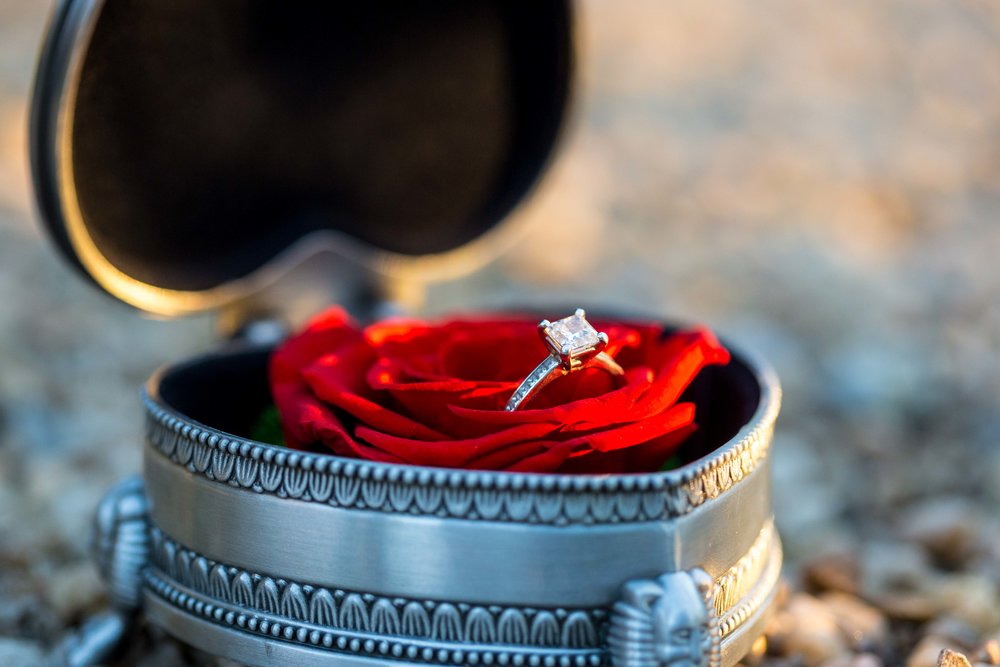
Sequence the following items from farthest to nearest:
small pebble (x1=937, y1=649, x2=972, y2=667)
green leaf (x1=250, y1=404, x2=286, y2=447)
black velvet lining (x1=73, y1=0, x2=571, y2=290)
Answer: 1. black velvet lining (x1=73, y1=0, x2=571, y2=290)
2. green leaf (x1=250, y1=404, x2=286, y2=447)
3. small pebble (x1=937, y1=649, x2=972, y2=667)

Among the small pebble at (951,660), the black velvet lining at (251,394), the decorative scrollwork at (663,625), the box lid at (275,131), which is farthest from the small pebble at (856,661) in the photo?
the box lid at (275,131)

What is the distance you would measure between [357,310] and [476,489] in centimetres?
68

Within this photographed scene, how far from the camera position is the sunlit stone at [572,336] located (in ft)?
2.57

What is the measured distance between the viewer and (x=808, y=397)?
70.1 inches

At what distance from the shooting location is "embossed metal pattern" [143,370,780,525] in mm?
706

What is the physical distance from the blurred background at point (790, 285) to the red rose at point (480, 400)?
34 cm

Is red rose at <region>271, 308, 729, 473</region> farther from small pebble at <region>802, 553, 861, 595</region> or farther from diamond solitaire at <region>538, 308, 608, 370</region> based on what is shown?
small pebble at <region>802, 553, 861, 595</region>

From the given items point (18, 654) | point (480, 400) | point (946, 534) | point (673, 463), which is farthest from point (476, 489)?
point (946, 534)

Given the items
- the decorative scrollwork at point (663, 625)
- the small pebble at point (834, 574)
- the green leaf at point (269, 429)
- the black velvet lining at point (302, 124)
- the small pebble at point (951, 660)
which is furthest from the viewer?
the small pebble at point (834, 574)

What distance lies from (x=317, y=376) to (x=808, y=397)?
115 cm

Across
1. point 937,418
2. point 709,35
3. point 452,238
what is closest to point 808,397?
point 937,418

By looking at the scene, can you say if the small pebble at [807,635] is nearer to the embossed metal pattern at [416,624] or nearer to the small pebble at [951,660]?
the small pebble at [951,660]

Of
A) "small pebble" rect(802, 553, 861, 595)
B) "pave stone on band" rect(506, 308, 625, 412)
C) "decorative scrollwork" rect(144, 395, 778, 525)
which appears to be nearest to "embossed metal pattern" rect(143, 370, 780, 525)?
"decorative scrollwork" rect(144, 395, 778, 525)

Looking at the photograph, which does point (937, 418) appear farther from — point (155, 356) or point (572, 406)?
point (155, 356)
